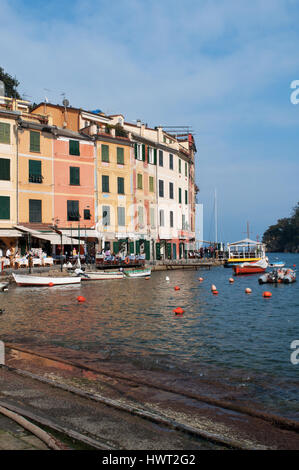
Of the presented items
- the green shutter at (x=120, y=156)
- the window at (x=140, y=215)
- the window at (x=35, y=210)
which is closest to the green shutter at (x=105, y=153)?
the green shutter at (x=120, y=156)

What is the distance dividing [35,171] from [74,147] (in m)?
5.16

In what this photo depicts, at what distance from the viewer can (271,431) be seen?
19.7ft

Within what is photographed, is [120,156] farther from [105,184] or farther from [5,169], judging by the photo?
[5,169]

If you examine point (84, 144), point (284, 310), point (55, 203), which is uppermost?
point (84, 144)

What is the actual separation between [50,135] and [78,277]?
619 inches

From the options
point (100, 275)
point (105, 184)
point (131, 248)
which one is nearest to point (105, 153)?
point (105, 184)

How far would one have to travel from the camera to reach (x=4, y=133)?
3597 centimetres

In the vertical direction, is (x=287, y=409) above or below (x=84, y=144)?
below

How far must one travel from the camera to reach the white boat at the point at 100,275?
33.6 metres

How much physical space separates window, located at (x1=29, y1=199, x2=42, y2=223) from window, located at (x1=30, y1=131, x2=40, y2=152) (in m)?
4.67

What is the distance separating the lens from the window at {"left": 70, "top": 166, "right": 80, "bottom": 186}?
1610 inches

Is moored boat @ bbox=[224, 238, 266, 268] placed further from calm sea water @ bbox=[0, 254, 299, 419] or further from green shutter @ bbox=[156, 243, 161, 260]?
calm sea water @ bbox=[0, 254, 299, 419]
